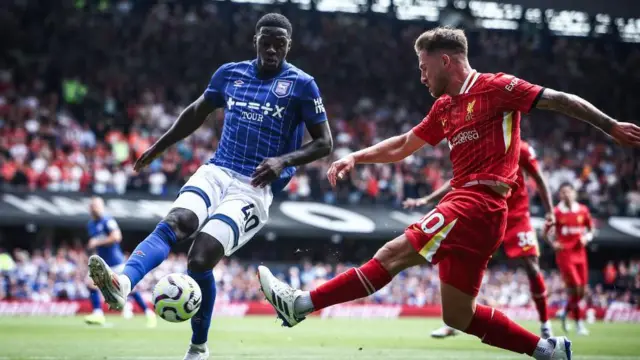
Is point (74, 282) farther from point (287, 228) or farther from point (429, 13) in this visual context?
point (429, 13)

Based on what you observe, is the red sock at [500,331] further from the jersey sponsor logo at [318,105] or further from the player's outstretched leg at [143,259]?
the player's outstretched leg at [143,259]

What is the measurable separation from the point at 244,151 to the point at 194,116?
732mm

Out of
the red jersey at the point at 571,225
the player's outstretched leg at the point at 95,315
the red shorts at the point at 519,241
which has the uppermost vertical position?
the red shorts at the point at 519,241

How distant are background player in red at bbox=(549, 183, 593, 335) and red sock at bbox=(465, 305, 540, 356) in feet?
32.7

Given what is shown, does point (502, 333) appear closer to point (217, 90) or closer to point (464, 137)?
point (464, 137)

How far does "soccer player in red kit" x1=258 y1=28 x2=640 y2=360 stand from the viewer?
247 inches

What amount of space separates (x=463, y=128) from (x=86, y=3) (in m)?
23.9

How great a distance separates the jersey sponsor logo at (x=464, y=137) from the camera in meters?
6.45

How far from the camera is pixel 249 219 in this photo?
7309 millimetres

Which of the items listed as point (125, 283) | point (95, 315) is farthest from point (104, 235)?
point (125, 283)

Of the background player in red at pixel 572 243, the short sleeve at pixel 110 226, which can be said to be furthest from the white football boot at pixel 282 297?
the background player in red at pixel 572 243

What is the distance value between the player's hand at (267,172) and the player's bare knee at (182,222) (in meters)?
0.59

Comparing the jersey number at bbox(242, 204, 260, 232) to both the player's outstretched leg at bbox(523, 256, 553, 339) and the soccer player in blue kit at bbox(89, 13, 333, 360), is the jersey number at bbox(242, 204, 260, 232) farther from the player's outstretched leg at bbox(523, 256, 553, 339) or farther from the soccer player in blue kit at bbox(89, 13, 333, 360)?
the player's outstretched leg at bbox(523, 256, 553, 339)

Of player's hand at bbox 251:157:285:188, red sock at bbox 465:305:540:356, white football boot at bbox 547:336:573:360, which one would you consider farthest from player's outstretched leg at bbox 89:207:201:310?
white football boot at bbox 547:336:573:360
